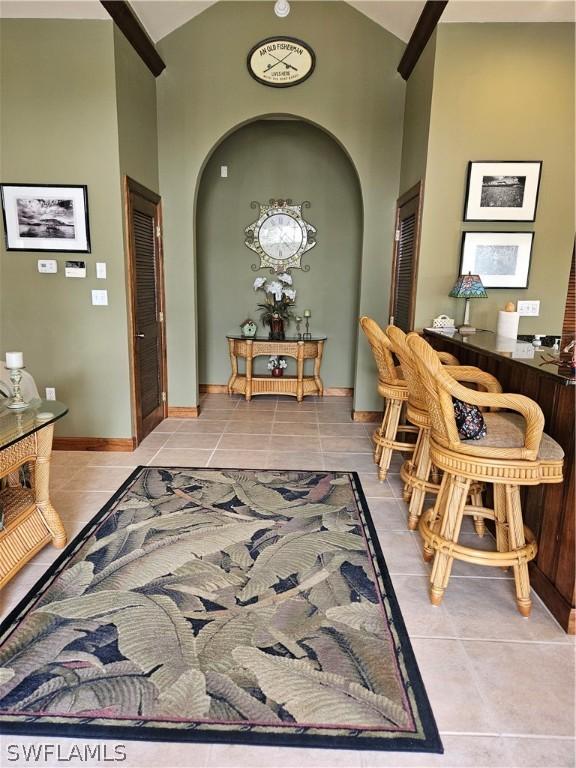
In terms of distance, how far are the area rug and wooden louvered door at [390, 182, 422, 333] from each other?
6.10 ft

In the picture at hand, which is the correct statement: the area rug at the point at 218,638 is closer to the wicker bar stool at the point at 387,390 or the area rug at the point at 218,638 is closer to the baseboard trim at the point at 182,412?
the wicker bar stool at the point at 387,390

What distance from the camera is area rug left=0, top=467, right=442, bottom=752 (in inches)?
57.1

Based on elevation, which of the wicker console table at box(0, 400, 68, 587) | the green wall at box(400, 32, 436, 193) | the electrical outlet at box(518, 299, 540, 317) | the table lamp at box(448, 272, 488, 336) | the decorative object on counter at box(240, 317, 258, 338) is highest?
the green wall at box(400, 32, 436, 193)

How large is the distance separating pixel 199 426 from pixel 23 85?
296 centimetres

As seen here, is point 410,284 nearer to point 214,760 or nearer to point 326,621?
point 326,621

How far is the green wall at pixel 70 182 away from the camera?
331 cm

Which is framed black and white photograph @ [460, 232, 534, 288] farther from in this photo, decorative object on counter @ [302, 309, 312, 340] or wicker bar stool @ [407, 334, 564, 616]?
decorative object on counter @ [302, 309, 312, 340]

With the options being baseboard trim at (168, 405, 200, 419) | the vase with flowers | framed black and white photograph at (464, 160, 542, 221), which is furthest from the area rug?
the vase with flowers

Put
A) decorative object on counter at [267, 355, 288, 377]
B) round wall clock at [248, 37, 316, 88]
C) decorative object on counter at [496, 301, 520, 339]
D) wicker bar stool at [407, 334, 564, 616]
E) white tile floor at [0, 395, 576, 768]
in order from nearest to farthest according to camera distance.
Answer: white tile floor at [0, 395, 576, 768], wicker bar stool at [407, 334, 564, 616], decorative object on counter at [496, 301, 520, 339], round wall clock at [248, 37, 316, 88], decorative object on counter at [267, 355, 288, 377]

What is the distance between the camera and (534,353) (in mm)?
2254

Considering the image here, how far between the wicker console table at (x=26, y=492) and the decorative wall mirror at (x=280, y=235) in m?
3.66

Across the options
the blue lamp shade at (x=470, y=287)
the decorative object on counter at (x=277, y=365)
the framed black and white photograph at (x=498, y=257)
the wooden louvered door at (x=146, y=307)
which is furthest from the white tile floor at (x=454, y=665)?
the decorative object on counter at (x=277, y=365)

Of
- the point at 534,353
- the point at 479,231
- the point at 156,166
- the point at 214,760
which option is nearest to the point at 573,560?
the point at 534,353

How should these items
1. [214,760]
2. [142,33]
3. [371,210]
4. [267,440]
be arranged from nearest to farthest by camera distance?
1. [214,760]
2. [142,33]
3. [267,440]
4. [371,210]
